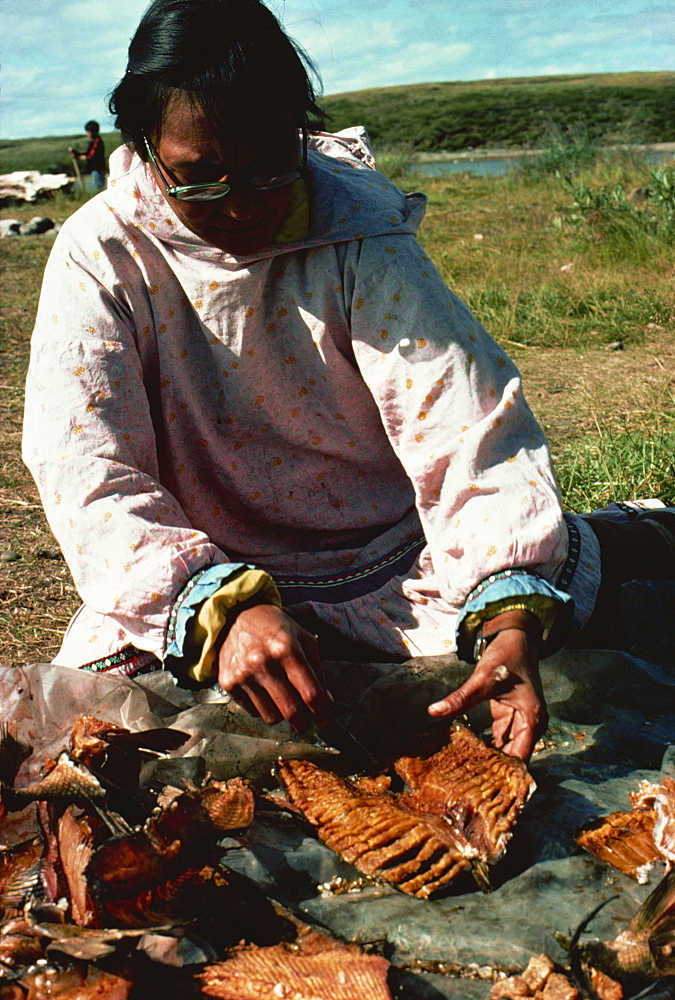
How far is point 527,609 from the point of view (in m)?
1.72

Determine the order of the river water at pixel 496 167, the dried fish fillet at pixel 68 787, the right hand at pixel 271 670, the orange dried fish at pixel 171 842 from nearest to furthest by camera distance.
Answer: the orange dried fish at pixel 171 842, the dried fish fillet at pixel 68 787, the right hand at pixel 271 670, the river water at pixel 496 167

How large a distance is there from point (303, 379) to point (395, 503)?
0.41 meters

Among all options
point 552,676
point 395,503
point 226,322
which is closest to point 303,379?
point 226,322

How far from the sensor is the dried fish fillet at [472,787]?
1544mm

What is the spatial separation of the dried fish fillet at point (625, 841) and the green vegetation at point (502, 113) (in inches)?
1927

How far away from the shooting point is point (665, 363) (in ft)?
18.5

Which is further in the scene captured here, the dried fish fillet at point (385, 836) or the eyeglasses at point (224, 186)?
the eyeglasses at point (224, 186)

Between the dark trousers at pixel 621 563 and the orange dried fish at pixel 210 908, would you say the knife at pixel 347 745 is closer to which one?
the orange dried fish at pixel 210 908

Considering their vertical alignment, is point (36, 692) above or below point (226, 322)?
below

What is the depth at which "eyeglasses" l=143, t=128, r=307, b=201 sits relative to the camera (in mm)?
1750

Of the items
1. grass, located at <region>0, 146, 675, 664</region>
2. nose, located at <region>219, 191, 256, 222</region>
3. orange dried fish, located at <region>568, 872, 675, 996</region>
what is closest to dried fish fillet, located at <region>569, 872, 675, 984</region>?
orange dried fish, located at <region>568, 872, 675, 996</region>

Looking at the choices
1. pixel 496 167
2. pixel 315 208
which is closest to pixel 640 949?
pixel 315 208

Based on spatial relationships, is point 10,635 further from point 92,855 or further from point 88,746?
point 92,855

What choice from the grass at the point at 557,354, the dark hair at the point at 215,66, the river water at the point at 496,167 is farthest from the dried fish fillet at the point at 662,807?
the river water at the point at 496,167
